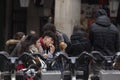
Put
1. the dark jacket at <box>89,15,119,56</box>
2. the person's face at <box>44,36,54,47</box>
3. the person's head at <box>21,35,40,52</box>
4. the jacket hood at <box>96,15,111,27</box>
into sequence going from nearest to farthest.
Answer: the person's head at <box>21,35,40,52</box> → the person's face at <box>44,36,54,47</box> → the dark jacket at <box>89,15,119,56</box> → the jacket hood at <box>96,15,111,27</box>

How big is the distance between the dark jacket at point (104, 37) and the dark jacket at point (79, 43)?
0.46ft

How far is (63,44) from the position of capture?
36.0 ft

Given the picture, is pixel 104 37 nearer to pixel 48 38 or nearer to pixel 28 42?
pixel 48 38

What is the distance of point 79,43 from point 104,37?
0.53 meters

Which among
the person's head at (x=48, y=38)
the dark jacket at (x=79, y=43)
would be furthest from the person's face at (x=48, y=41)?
the dark jacket at (x=79, y=43)

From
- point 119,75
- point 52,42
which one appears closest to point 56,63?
point 119,75

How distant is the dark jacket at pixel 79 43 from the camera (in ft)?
34.5

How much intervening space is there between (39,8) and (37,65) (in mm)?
13256

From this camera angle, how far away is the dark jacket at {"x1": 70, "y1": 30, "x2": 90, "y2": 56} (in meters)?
10.5

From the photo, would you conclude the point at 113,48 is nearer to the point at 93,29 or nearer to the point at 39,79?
the point at 93,29

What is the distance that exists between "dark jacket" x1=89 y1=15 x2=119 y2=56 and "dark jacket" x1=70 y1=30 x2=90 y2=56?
5.6 inches

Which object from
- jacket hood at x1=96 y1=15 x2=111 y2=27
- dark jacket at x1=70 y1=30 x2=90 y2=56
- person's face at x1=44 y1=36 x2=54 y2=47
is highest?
jacket hood at x1=96 y1=15 x2=111 y2=27

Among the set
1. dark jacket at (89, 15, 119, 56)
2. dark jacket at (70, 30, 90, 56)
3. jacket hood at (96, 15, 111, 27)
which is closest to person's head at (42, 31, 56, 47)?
dark jacket at (70, 30, 90, 56)

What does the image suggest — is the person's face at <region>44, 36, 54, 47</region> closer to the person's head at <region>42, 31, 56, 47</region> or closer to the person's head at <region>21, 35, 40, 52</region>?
the person's head at <region>42, 31, 56, 47</region>
